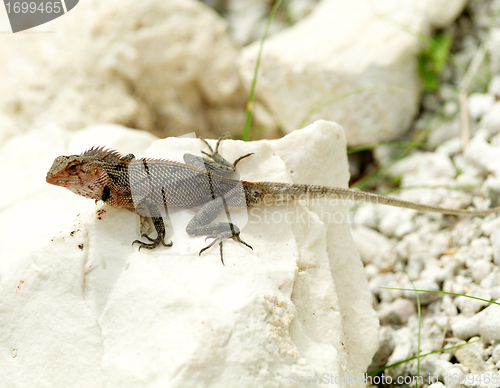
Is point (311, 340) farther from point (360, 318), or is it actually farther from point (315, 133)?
point (315, 133)

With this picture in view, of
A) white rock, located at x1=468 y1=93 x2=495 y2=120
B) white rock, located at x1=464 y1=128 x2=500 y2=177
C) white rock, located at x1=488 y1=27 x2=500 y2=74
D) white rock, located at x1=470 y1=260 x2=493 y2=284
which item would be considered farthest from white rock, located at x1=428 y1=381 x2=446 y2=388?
white rock, located at x1=488 y1=27 x2=500 y2=74

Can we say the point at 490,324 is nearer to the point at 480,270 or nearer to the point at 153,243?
the point at 480,270

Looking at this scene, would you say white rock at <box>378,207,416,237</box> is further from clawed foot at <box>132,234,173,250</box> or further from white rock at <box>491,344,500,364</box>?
clawed foot at <box>132,234,173,250</box>

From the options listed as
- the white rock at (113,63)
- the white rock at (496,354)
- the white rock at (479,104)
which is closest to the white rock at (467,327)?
the white rock at (496,354)

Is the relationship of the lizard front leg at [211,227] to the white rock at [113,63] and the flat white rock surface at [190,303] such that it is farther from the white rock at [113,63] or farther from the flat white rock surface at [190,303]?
the white rock at [113,63]

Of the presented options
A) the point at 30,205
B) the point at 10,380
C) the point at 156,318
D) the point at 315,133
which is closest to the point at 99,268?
the point at 156,318
